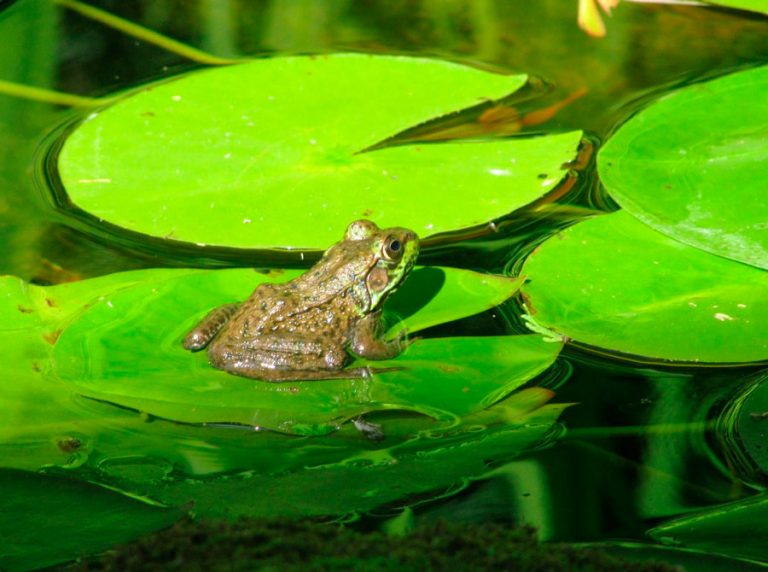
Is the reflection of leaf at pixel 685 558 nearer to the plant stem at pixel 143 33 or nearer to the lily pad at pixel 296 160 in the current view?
the lily pad at pixel 296 160

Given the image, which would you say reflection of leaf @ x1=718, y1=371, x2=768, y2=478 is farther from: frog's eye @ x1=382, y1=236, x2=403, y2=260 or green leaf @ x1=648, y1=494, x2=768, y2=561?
frog's eye @ x1=382, y1=236, x2=403, y2=260

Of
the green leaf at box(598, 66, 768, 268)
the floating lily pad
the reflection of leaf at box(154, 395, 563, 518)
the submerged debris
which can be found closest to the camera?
the submerged debris

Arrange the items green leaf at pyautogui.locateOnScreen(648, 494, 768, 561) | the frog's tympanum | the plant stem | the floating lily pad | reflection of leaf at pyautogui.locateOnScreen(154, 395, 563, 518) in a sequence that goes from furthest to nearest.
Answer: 1. the plant stem
2. the frog's tympanum
3. the floating lily pad
4. reflection of leaf at pyautogui.locateOnScreen(154, 395, 563, 518)
5. green leaf at pyautogui.locateOnScreen(648, 494, 768, 561)

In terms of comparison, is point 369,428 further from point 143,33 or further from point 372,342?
point 143,33

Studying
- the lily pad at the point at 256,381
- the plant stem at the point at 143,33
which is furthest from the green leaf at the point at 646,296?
the plant stem at the point at 143,33

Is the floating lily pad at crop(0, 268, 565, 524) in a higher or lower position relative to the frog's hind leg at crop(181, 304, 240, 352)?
lower

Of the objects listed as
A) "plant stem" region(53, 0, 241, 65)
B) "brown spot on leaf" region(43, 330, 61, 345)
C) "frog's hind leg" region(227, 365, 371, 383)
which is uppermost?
"plant stem" region(53, 0, 241, 65)

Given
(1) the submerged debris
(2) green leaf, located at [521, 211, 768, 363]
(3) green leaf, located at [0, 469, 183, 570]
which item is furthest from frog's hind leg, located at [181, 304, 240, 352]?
(1) the submerged debris
